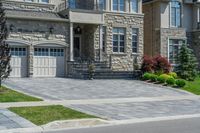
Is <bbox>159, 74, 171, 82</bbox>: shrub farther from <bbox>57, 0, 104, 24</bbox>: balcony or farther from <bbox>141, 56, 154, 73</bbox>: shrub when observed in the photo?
<bbox>57, 0, 104, 24</bbox>: balcony

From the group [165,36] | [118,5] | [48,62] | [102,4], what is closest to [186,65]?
[165,36]

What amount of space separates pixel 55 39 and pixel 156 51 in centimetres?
1123

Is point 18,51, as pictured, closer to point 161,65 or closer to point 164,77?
point 164,77

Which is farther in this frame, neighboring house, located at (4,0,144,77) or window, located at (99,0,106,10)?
window, located at (99,0,106,10)

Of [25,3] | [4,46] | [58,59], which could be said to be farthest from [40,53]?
[4,46]

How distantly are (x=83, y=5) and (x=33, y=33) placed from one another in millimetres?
6764

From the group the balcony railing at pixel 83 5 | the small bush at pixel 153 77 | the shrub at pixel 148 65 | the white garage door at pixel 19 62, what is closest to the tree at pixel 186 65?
the shrub at pixel 148 65

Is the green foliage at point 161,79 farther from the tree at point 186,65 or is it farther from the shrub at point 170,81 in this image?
the tree at point 186,65

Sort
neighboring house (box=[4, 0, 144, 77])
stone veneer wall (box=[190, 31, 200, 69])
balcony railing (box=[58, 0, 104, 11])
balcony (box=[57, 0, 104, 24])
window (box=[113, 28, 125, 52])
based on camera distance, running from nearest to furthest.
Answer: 1. neighboring house (box=[4, 0, 144, 77])
2. balcony (box=[57, 0, 104, 24])
3. balcony railing (box=[58, 0, 104, 11])
4. window (box=[113, 28, 125, 52])
5. stone veneer wall (box=[190, 31, 200, 69])

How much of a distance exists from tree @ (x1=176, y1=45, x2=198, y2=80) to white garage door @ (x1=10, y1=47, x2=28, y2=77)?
12.1m

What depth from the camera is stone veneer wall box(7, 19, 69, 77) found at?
27.6 m

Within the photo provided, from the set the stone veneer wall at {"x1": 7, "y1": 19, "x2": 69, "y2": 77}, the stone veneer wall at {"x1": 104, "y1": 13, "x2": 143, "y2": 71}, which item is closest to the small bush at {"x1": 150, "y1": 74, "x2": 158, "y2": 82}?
the stone veneer wall at {"x1": 104, "y1": 13, "x2": 143, "y2": 71}

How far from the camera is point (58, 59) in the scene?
29.5 meters

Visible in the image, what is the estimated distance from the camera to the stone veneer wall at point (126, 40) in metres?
32.6
